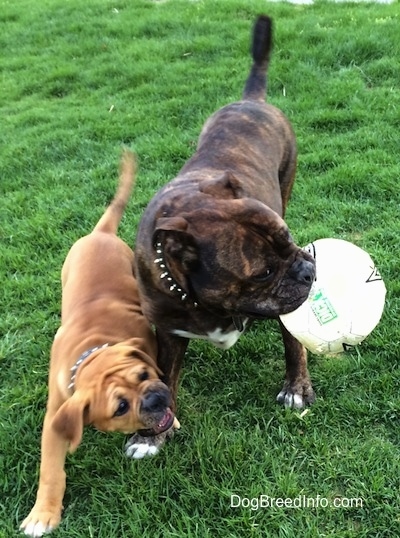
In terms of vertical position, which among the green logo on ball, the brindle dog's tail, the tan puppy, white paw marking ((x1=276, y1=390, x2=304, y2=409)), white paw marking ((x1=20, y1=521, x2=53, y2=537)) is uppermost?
the brindle dog's tail

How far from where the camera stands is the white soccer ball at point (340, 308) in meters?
3.15

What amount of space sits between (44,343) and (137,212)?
1.43m

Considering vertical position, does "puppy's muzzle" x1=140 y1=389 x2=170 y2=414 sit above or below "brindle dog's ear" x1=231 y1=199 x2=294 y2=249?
below

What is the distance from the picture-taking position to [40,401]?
11.8 feet

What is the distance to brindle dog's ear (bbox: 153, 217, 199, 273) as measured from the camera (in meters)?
2.57

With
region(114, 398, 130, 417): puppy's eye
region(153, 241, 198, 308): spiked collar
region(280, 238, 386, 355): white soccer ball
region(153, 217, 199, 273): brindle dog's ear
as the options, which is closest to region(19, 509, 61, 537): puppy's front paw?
region(114, 398, 130, 417): puppy's eye

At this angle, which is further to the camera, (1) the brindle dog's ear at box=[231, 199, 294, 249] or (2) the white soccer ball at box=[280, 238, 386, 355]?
(2) the white soccer ball at box=[280, 238, 386, 355]

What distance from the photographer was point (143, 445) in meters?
3.24

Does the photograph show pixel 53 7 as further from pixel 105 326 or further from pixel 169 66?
pixel 105 326

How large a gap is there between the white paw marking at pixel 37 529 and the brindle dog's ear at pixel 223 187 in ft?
5.44

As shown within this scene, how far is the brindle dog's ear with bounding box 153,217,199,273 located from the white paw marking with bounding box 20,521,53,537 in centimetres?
134

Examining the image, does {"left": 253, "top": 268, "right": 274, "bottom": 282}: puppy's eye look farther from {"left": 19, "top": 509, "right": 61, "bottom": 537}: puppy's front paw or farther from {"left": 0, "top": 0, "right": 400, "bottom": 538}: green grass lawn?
{"left": 19, "top": 509, "right": 61, "bottom": 537}: puppy's front paw

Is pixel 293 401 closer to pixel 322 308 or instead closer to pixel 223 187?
pixel 322 308

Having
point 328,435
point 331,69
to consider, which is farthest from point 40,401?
point 331,69
